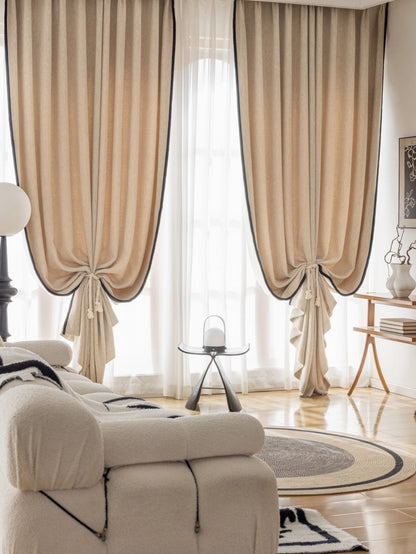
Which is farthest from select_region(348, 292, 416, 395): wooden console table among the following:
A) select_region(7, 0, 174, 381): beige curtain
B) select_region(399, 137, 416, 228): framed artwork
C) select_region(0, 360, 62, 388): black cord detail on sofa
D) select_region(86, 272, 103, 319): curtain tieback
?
select_region(0, 360, 62, 388): black cord detail on sofa

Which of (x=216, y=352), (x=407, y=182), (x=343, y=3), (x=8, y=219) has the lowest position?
(x=216, y=352)

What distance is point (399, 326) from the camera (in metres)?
5.96

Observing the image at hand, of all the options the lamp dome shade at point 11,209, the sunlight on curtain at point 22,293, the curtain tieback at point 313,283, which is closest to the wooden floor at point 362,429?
the curtain tieback at point 313,283

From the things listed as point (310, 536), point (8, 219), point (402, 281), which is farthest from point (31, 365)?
point (402, 281)

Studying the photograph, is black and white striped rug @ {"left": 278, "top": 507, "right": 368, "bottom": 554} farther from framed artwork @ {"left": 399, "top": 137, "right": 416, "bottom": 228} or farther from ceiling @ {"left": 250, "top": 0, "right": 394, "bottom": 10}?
ceiling @ {"left": 250, "top": 0, "right": 394, "bottom": 10}

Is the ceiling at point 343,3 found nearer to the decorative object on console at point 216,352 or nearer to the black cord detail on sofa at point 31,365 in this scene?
the decorative object on console at point 216,352

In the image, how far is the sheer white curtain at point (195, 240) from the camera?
20.4 ft

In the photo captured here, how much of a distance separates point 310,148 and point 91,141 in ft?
5.46

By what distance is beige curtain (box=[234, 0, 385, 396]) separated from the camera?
631 centimetres

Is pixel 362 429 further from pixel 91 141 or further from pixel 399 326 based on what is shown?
pixel 91 141

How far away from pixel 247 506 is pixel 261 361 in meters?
4.20

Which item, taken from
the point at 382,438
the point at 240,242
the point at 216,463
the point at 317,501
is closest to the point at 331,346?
the point at 240,242

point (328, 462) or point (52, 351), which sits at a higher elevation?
point (52, 351)

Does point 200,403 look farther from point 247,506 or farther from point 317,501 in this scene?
point 247,506
